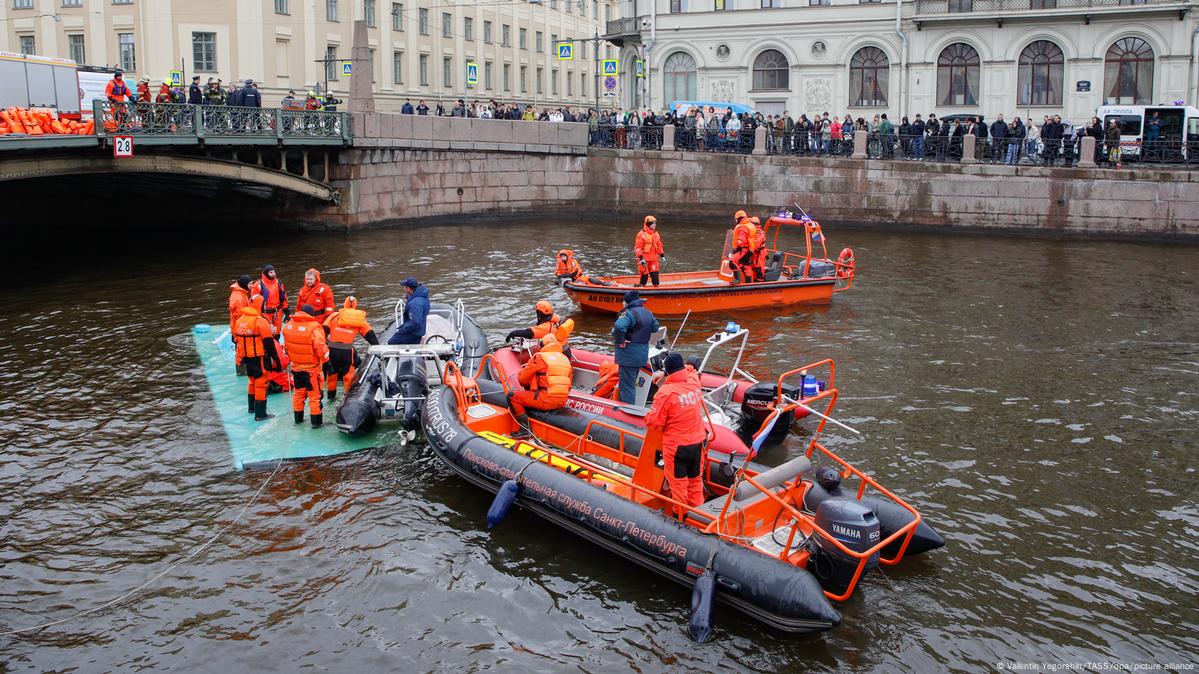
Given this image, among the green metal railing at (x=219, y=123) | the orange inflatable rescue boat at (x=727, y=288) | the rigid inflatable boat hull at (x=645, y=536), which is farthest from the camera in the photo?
the green metal railing at (x=219, y=123)

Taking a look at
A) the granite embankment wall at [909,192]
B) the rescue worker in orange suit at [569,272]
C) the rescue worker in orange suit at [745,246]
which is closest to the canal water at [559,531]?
the rescue worker in orange suit at [569,272]

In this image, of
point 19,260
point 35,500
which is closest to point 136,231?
point 19,260

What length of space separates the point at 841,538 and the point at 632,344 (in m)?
4.32

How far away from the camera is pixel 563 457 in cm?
1034

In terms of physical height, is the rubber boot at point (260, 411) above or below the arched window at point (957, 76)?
below

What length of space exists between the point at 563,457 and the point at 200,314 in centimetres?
1083

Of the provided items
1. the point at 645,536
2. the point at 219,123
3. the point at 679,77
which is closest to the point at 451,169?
the point at 219,123

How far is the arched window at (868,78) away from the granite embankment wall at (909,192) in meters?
7.49

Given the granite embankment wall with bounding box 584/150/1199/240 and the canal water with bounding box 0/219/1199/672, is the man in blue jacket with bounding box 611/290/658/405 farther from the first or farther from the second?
the granite embankment wall with bounding box 584/150/1199/240

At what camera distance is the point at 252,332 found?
12.0 meters

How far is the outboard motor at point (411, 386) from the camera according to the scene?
39.1 ft

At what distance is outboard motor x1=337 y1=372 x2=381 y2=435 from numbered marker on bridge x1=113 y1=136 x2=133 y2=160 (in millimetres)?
12084

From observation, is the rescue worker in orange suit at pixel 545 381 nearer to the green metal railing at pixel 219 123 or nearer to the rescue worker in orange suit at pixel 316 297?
the rescue worker in orange suit at pixel 316 297

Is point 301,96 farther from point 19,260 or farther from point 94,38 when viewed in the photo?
point 19,260
